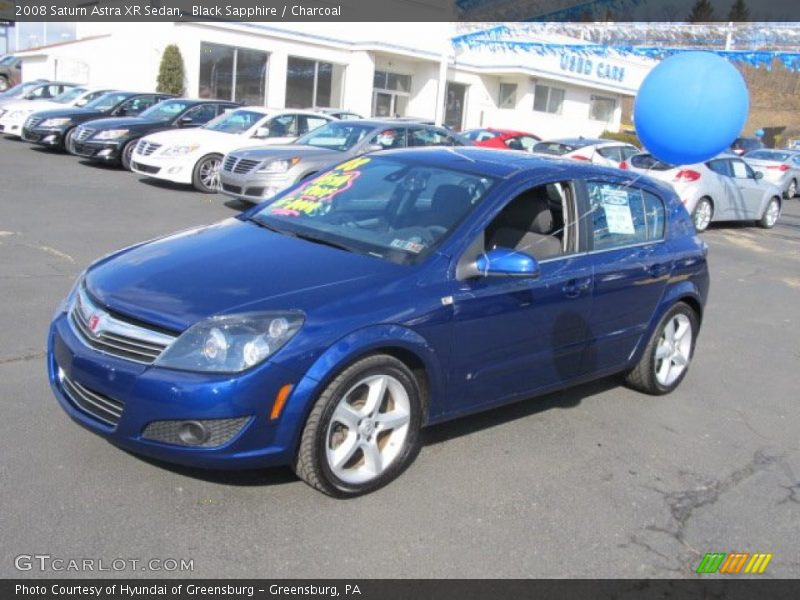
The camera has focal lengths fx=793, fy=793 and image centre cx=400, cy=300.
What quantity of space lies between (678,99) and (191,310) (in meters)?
3.51

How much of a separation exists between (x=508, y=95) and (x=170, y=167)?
25114 mm

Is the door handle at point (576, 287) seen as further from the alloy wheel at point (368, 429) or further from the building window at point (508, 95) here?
the building window at point (508, 95)

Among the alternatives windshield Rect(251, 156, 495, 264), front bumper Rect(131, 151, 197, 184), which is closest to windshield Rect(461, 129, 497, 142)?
front bumper Rect(131, 151, 197, 184)

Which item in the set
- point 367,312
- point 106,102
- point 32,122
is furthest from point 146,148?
point 367,312

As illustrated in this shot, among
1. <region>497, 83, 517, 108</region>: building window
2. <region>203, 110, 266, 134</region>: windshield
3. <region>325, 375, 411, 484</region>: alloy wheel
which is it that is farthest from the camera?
<region>497, 83, 517, 108</region>: building window

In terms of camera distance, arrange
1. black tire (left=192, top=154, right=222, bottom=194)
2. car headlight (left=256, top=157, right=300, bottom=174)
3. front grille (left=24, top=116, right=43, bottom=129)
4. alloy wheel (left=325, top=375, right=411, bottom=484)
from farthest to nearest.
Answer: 1. front grille (left=24, top=116, right=43, bottom=129)
2. black tire (left=192, top=154, right=222, bottom=194)
3. car headlight (left=256, top=157, right=300, bottom=174)
4. alloy wheel (left=325, top=375, right=411, bottom=484)

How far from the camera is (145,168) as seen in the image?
527 inches

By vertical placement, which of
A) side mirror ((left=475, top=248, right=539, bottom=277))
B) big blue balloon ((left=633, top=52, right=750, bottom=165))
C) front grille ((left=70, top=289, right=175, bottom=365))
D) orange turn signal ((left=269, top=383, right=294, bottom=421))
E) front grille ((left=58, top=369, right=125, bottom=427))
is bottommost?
front grille ((left=58, top=369, right=125, bottom=427))

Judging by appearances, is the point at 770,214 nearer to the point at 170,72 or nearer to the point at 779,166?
the point at 779,166

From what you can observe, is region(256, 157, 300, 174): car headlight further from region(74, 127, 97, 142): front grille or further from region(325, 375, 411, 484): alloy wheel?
region(325, 375, 411, 484): alloy wheel

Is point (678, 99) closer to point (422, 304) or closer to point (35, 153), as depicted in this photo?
point (422, 304)

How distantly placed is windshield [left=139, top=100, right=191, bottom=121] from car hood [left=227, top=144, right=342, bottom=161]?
15.2 feet

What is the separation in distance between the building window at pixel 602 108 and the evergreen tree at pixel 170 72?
21223 millimetres

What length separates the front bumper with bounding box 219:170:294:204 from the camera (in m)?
11.4
